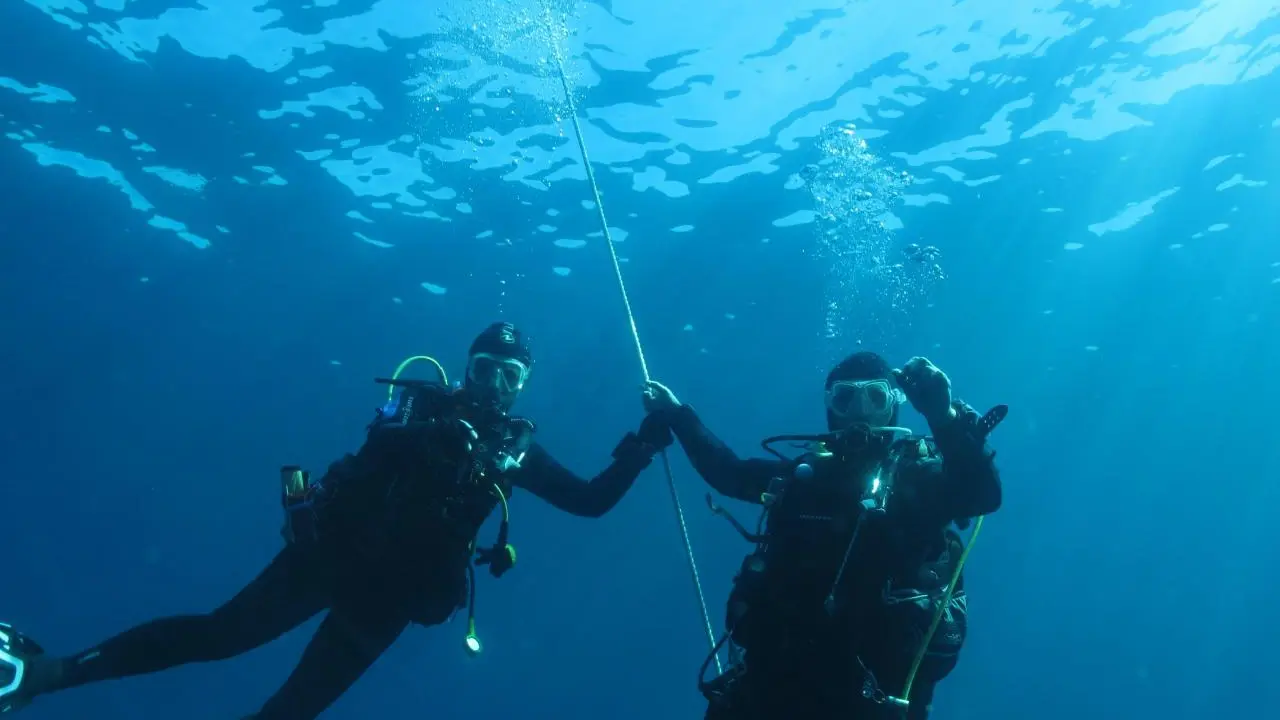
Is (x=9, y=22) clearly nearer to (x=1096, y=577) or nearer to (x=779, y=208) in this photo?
(x=779, y=208)

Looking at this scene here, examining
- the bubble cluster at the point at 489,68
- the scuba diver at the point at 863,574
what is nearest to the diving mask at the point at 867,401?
the scuba diver at the point at 863,574

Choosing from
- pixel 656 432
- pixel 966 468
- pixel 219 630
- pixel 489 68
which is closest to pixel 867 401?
pixel 966 468

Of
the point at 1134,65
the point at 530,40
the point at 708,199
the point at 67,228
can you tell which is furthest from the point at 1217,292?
the point at 67,228

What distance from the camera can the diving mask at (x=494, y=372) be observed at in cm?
611

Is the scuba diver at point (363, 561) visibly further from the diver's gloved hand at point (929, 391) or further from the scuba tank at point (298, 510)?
the diver's gloved hand at point (929, 391)

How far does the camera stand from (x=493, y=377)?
6.11 m

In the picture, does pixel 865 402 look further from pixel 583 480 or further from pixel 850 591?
pixel 583 480

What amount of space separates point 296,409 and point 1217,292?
120ft

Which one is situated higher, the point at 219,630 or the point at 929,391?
the point at 929,391

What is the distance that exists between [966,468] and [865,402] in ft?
3.77

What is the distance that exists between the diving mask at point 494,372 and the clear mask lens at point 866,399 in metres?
2.62

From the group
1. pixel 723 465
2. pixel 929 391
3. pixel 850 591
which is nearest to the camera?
pixel 850 591

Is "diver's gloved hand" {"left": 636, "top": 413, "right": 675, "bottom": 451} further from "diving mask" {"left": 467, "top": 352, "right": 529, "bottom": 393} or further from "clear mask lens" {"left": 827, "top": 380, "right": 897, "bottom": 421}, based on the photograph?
"clear mask lens" {"left": 827, "top": 380, "right": 897, "bottom": 421}

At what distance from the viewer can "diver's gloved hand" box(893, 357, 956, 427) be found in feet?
13.2
